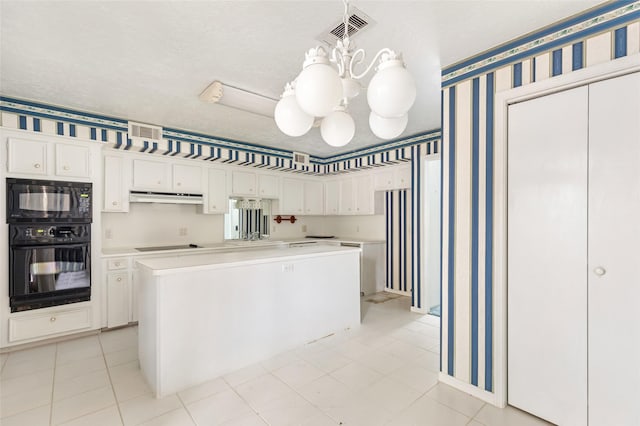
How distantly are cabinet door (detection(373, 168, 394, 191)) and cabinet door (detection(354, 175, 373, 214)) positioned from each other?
0.14 metres

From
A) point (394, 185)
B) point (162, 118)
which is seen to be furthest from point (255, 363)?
point (394, 185)

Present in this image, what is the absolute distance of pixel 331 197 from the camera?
596cm

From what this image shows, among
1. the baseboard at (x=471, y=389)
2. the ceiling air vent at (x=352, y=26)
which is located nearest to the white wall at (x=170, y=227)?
the baseboard at (x=471, y=389)

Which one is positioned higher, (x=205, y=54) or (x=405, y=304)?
(x=205, y=54)

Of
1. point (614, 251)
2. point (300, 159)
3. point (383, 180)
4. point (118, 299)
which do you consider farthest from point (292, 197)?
point (614, 251)

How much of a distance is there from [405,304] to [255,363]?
2.69 meters

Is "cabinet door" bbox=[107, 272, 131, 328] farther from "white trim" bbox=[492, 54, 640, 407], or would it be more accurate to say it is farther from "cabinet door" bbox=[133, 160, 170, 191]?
"white trim" bbox=[492, 54, 640, 407]

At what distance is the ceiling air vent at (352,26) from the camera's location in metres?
1.74

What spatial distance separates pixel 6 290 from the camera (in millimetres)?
2934

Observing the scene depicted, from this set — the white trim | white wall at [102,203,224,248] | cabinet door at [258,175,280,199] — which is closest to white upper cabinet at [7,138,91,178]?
white wall at [102,203,224,248]

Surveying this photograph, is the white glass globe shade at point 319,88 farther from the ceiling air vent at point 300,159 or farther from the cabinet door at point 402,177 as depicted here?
the ceiling air vent at point 300,159

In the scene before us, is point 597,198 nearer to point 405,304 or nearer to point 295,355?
point 295,355

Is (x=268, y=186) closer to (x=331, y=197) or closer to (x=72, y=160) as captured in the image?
(x=331, y=197)

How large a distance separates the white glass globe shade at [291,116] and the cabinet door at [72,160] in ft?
10.3
